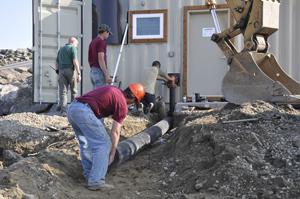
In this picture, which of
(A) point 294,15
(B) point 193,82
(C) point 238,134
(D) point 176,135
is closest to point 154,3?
(B) point 193,82

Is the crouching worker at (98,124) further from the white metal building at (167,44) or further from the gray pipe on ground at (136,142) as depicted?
the white metal building at (167,44)

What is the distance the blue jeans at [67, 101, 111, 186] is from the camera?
22.0 feet

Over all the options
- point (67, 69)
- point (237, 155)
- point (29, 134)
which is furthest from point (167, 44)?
point (237, 155)

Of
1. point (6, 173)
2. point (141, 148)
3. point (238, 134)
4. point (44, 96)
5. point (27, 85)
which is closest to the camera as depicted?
point (6, 173)

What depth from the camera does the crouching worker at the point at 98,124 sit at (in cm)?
671

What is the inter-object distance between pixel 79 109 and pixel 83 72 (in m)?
6.43

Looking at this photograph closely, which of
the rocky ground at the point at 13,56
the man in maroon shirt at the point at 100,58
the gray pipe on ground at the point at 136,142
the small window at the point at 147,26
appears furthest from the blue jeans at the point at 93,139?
the rocky ground at the point at 13,56

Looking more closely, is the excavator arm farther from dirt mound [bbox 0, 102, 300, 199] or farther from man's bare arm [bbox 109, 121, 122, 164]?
man's bare arm [bbox 109, 121, 122, 164]

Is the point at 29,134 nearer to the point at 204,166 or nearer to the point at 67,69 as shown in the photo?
the point at 67,69

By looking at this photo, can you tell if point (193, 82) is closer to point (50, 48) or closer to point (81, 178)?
point (50, 48)

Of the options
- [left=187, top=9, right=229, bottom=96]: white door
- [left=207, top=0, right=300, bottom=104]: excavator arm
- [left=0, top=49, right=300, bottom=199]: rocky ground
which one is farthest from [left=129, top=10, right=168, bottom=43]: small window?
[left=0, top=49, right=300, bottom=199]: rocky ground

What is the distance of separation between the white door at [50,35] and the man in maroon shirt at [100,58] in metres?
3.13

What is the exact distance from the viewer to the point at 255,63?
9.08 meters

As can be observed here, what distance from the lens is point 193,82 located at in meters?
12.6
